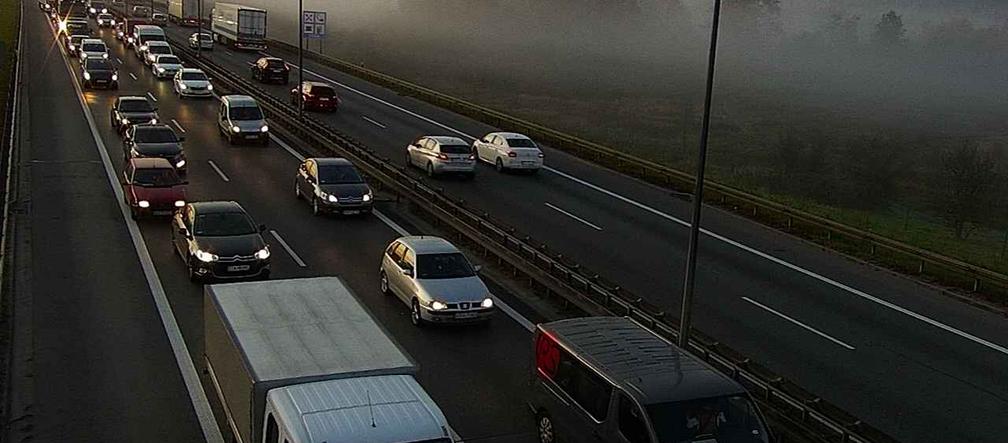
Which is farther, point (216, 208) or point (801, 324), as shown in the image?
point (216, 208)

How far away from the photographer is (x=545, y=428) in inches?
499

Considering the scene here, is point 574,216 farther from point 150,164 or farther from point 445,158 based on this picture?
point 150,164

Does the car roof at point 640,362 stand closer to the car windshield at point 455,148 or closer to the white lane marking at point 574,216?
the white lane marking at point 574,216

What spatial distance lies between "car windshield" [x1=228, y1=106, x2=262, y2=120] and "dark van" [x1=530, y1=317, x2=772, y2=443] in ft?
93.7

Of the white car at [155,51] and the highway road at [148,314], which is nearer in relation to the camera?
the highway road at [148,314]

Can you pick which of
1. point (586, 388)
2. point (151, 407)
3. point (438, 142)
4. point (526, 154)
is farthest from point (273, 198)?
point (586, 388)

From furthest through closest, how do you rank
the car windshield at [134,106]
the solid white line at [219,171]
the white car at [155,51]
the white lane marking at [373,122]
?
1. the white car at [155,51]
2. the white lane marking at [373,122]
3. the car windshield at [134,106]
4. the solid white line at [219,171]

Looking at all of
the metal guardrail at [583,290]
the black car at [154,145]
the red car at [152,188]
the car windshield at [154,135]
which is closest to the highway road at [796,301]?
the metal guardrail at [583,290]

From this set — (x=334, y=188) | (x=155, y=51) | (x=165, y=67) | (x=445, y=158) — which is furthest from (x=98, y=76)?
(x=334, y=188)

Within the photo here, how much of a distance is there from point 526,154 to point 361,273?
1470 cm

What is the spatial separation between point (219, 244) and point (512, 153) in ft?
54.4

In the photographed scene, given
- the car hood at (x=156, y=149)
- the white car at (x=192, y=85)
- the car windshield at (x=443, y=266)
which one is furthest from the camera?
the white car at (x=192, y=85)

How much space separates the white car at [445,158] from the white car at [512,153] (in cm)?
164

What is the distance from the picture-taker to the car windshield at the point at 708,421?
10.4 m
